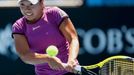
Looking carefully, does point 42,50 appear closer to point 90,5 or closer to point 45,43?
point 45,43

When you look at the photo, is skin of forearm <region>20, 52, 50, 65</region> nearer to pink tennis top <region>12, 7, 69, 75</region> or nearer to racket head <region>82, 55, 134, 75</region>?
pink tennis top <region>12, 7, 69, 75</region>

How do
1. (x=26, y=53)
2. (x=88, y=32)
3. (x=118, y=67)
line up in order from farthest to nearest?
(x=88, y=32)
(x=118, y=67)
(x=26, y=53)

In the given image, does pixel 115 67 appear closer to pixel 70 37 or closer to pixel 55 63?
pixel 70 37

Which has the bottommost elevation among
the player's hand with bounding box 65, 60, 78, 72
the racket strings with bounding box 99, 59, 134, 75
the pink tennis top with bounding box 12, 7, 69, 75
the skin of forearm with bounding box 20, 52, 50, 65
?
the racket strings with bounding box 99, 59, 134, 75

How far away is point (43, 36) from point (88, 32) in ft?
13.5

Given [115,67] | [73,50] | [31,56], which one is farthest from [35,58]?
[115,67]

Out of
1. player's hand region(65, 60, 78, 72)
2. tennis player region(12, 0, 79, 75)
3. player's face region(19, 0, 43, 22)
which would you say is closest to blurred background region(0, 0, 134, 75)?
tennis player region(12, 0, 79, 75)

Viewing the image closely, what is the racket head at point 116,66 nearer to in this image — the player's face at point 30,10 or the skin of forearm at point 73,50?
the skin of forearm at point 73,50

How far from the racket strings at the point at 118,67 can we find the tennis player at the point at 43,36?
0.41 metres

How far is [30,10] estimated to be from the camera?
486 cm

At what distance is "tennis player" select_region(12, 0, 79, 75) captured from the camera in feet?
16.2

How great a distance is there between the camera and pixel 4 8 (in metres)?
9.07

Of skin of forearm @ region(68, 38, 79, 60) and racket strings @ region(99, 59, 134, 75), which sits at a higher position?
skin of forearm @ region(68, 38, 79, 60)

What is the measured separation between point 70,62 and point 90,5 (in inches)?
174
